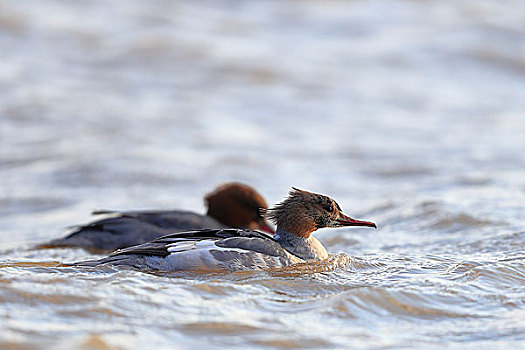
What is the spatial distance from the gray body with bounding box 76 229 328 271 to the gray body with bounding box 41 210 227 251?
6.38 ft

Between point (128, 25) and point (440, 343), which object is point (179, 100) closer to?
point (128, 25)

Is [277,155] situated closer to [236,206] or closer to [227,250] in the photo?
[236,206]

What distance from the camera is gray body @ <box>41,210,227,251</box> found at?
8164 millimetres

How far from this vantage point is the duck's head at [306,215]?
261 inches

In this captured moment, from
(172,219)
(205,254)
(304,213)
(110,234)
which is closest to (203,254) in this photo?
(205,254)

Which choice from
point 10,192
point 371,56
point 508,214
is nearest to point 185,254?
point 508,214

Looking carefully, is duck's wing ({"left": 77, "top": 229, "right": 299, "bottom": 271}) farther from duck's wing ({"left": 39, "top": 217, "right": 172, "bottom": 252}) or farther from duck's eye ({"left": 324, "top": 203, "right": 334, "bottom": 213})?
duck's wing ({"left": 39, "top": 217, "right": 172, "bottom": 252})

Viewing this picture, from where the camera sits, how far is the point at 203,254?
19.8 feet

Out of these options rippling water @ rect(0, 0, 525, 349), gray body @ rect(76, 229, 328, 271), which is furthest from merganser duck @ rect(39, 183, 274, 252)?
gray body @ rect(76, 229, 328, 271)

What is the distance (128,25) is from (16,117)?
19.8 feet

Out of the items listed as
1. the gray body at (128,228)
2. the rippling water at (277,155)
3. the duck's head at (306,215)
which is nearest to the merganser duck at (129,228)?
the gray body at (128,228)

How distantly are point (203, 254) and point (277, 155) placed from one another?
6.77 metres

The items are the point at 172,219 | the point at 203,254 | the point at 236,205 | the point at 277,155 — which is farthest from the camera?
the point at 277,155

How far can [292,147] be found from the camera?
13.2 meters
